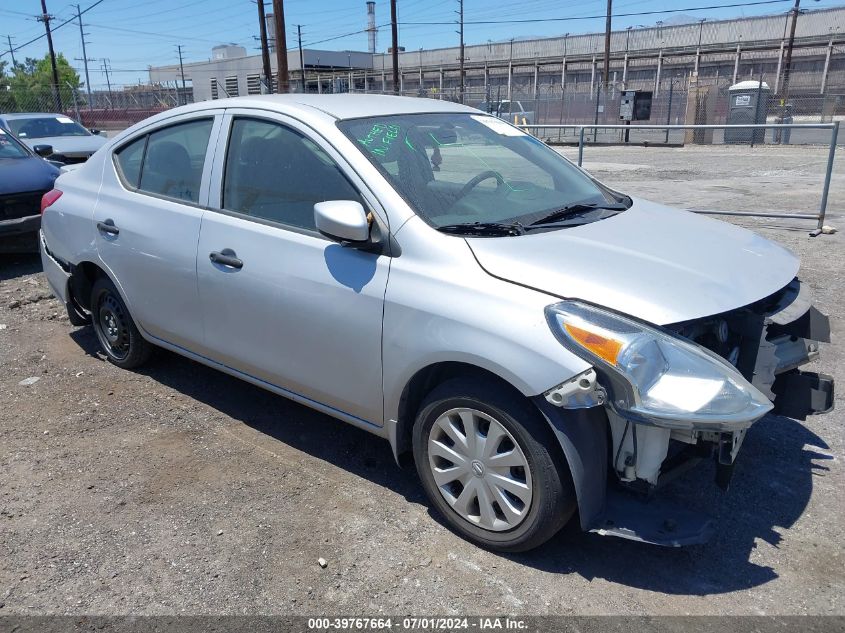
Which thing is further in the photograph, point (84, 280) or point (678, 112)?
point (678, 112)

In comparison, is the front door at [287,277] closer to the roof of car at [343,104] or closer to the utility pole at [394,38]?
the roof of car at [343,104]

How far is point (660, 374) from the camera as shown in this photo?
246cm

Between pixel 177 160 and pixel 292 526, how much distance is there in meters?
2.27

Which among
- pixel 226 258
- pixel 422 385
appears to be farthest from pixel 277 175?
pixel 422 385

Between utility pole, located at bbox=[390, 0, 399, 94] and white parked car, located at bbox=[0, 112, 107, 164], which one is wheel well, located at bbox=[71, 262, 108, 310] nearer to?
white parked car, located at bbox=[0, 112, 107, 164]

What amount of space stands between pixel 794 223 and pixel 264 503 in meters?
8.99

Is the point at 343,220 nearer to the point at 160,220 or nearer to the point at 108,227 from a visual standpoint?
the point at 160,220

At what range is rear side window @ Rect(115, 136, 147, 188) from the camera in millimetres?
4379

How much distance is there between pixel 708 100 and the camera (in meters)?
30.1

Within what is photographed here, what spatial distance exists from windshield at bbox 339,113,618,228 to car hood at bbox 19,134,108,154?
1141 cm

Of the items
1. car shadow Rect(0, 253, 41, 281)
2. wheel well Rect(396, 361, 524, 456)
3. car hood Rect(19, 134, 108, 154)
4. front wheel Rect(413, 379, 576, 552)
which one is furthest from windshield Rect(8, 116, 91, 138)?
front wheel Rect(413, 379, 576, 552)

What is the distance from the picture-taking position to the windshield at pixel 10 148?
28.1 ft

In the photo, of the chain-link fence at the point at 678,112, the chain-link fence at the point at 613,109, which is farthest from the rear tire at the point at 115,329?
the chain-link fence at the point at 678,112

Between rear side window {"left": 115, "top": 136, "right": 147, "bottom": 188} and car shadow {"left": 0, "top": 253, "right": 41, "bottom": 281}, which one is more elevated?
rear side window {"left": 115, "top": 136, "right": 147, "bottom": 188}
